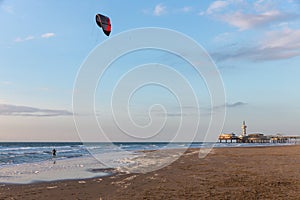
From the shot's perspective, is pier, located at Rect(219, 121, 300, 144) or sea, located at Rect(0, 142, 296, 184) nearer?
sea, located at Rect(0, 142, 296, 184)

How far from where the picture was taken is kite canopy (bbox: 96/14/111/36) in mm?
21047

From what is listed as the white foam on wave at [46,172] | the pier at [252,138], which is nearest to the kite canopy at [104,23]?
the white foam on wave at [46,172]

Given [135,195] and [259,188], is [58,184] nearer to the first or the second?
[135,195]

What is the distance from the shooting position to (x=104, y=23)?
70.5ft

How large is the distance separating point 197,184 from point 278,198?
4.51 m

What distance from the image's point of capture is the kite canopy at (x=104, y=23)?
69.1ft

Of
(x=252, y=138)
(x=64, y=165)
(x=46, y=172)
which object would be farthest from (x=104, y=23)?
(x=252, y=138)

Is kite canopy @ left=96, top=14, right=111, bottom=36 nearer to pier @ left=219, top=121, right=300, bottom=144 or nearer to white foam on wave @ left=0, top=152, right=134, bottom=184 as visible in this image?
white foam on wave @ left=0, top=152, right=134, bottom=184

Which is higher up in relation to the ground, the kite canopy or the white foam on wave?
the kite canopy

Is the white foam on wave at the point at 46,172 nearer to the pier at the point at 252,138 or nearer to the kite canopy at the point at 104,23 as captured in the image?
the kite canopy at the point at 104,23

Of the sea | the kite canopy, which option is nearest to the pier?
the sea

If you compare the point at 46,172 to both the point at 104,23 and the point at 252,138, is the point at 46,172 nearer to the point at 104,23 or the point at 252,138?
the point at 104,23

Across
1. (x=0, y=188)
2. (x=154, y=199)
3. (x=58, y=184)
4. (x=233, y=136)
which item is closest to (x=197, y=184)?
(x=154, y=199)

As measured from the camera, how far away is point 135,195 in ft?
40.7
